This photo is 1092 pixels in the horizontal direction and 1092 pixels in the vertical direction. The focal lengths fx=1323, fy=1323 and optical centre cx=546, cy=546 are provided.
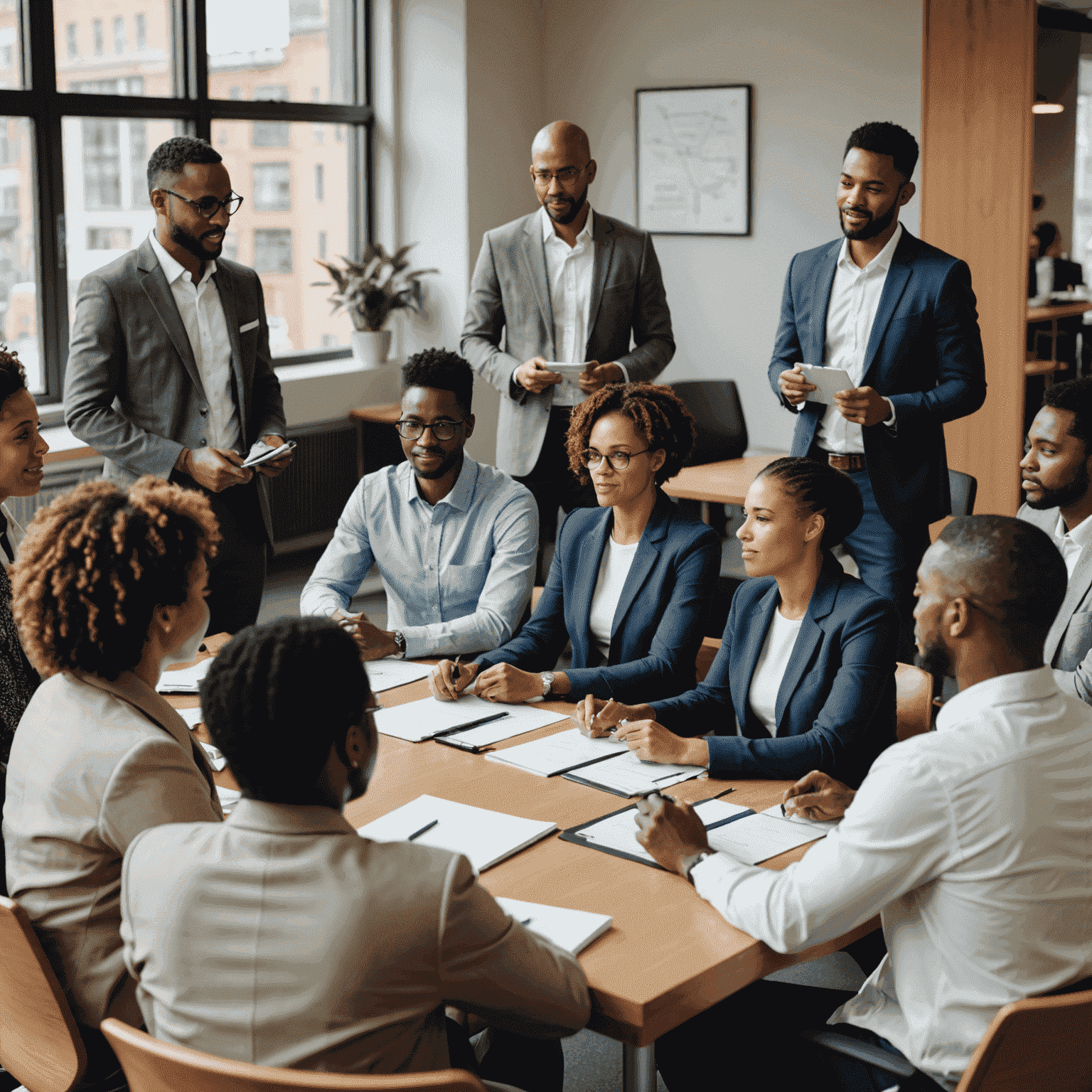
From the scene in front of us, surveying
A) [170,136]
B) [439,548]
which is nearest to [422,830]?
[439,548]

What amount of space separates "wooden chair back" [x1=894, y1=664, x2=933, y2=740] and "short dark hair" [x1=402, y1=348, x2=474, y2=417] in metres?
1.25

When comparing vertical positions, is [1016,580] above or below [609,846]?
above

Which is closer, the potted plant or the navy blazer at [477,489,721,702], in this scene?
the navy blazer at [477,489,721,702]

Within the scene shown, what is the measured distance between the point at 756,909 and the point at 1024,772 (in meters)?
0.37

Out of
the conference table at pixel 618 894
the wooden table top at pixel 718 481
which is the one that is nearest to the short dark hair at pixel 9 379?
the conference table at pixel 618 894

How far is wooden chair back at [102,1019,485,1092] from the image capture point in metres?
1.21

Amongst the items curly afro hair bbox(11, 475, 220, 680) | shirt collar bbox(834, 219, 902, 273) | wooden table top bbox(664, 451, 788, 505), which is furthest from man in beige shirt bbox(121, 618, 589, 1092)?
wooden table top bbox(664, 451, 788, 505)

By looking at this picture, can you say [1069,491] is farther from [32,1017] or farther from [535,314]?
[32,1017]

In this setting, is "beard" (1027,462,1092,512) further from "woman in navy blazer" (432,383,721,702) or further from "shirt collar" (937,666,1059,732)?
"shirt collar" (937,666,1059,732)

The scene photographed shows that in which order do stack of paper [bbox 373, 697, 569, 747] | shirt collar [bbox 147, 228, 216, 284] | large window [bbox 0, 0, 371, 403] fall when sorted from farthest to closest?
large window [bbox 0, 0, 371, 403]
shirt collar [bbox 147, 228, 216, 284]
stack of paper [bbox 373, 697, 569, 747]

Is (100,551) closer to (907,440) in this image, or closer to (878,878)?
(878,878)

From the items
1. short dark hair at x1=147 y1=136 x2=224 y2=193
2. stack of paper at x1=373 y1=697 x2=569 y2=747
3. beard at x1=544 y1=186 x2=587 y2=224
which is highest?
short dark hair at x1=147 y1=136 x2=224 y2=193

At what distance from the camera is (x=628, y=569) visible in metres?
3.00

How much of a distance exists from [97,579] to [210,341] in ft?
7.54
